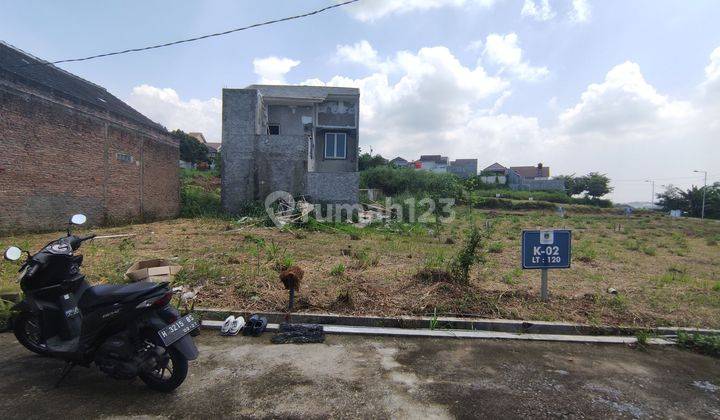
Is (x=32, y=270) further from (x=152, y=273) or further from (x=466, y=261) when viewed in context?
(x=466, y=261)

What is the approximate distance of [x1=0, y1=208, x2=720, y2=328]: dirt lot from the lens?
4.93 m

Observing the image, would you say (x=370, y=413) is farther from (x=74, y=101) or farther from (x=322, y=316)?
(x=74, y=101)

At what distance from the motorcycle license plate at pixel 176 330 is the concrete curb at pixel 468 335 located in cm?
135

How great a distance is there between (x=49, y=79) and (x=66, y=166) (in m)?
3.87

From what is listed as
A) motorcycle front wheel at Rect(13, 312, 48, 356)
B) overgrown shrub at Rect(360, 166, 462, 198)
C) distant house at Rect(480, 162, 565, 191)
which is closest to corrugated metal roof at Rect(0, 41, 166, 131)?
motorcycle front wheel at Rect(13, 312, 48, 356)

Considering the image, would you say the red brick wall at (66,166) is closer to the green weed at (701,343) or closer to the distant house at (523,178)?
the green weed at (701,343)

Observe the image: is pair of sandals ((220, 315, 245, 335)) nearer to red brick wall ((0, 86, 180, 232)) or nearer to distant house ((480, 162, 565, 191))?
red brick wall ((0, 86, 180, 232))

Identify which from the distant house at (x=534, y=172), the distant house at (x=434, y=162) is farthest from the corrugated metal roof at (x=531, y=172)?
the distant house at (x=434, y=162)

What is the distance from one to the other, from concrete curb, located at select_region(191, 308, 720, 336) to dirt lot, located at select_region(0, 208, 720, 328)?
201 millimetres

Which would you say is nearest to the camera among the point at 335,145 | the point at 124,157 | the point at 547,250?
the point at 547,250

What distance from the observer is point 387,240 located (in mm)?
11992

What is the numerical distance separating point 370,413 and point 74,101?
1468cm

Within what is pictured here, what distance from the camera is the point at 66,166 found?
12.3m

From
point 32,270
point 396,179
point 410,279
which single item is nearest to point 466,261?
point 410,279
